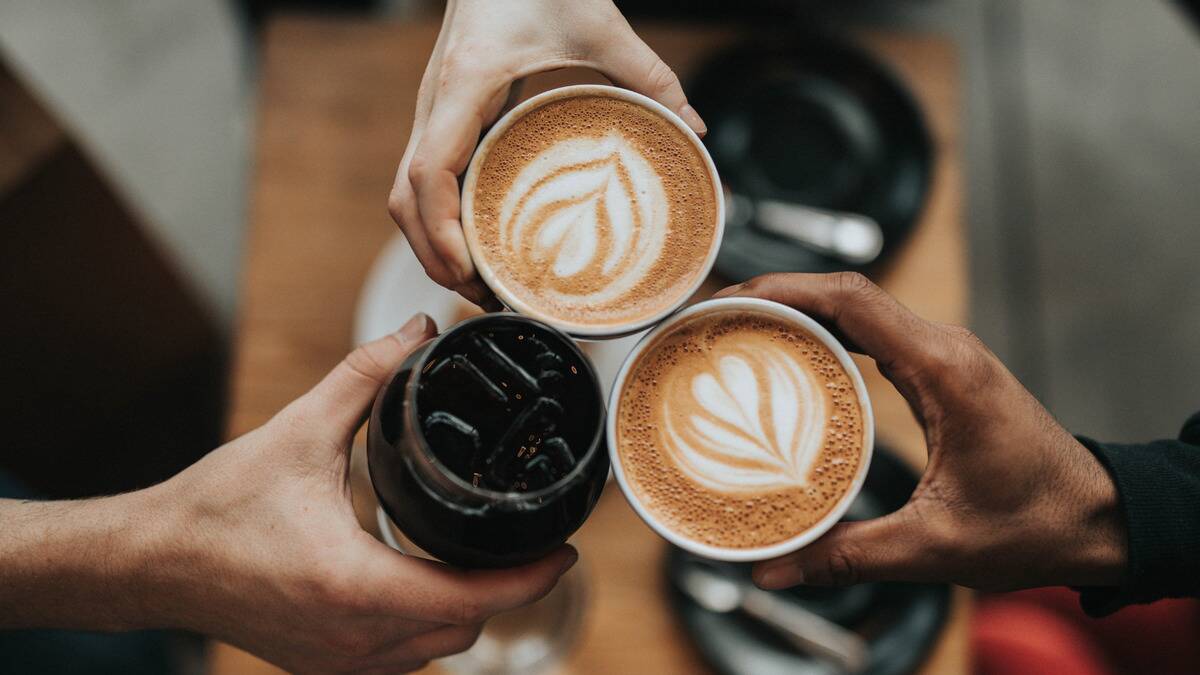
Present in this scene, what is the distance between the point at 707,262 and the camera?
31.7 inches

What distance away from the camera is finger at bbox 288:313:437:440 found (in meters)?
0.79

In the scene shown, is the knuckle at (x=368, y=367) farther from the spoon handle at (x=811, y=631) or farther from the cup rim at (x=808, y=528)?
the spoon handle at (x=811, y=631)

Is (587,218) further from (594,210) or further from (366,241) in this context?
(366,241)

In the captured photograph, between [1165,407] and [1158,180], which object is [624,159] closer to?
[1165,407]

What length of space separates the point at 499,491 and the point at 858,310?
35 cm

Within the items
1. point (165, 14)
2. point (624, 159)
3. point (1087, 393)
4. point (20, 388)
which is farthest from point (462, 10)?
point (1087, 393)

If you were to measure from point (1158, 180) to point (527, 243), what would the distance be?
1931mm

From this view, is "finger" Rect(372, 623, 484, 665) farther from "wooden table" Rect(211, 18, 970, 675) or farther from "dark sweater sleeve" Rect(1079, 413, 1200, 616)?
"dark sweater sleeve" Rect(1079, 413, 1200, 616)

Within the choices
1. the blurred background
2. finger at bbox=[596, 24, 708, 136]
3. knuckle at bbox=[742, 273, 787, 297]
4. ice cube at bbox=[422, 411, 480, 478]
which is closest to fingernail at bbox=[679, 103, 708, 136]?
finger at bbox=[596, 24, 708, 136]

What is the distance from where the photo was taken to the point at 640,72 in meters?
0.87

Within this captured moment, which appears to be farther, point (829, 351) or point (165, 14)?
point (165, 14)

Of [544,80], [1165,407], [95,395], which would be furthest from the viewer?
[1165,407]

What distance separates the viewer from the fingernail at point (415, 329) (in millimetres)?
822

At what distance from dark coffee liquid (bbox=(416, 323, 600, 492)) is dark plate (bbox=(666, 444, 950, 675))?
0.45 metres
